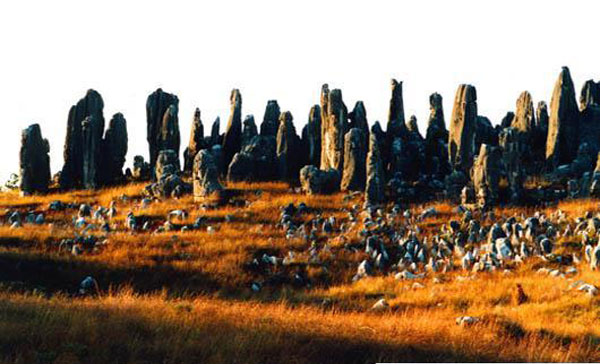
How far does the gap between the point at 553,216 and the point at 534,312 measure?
12.7 metres

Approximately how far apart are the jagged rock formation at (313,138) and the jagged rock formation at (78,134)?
1600 cm

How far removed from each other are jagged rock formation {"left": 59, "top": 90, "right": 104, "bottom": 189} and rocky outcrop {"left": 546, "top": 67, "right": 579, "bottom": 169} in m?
33.7

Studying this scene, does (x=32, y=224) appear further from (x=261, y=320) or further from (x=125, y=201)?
(x=261, y=320)

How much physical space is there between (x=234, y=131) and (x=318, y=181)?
12662 millimetres

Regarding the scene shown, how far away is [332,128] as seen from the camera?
41.4 meters

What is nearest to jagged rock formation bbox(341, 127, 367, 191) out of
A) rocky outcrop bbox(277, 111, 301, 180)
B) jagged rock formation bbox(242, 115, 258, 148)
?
rocky outcrop bbox(277, 111, 301, 180)

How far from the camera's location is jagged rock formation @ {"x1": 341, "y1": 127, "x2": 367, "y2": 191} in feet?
121

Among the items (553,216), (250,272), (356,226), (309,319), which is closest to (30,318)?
(309,319)

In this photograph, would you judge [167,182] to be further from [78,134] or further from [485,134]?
[485,134]

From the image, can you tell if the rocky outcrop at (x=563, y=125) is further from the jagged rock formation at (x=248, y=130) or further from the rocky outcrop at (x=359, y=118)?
the jagged rock formation at (x=248, y=130)

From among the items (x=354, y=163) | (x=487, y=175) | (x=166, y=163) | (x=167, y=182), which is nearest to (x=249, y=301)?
(x=487, y=175)

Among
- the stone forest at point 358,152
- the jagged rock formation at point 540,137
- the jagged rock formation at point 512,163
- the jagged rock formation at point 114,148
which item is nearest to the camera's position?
the jagged rock formation at point 512,163

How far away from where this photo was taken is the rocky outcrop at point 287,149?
43000 millimetres

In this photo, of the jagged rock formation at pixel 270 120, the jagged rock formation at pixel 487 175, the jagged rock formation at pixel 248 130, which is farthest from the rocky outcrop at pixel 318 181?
the jagged rock formation at pixel 270 120
